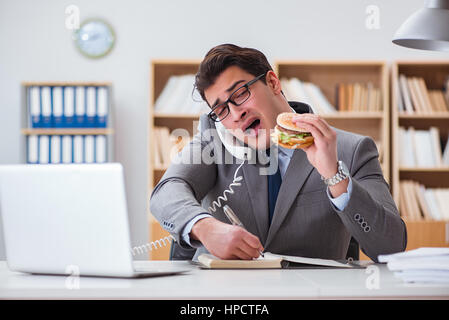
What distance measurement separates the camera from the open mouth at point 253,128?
6.30 feet

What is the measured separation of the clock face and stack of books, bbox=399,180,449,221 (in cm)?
245

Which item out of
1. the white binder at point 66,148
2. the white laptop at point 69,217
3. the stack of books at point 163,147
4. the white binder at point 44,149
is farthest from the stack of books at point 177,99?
the white laptop at point 69,217

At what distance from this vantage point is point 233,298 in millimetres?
1083

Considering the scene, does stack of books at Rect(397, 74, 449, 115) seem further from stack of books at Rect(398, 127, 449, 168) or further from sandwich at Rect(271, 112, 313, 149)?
sandwich at Rect(271, 112, 313, 149)

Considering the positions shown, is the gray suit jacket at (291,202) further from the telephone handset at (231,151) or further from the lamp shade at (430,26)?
the lamp shade at (430,26)

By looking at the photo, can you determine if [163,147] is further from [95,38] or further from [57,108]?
[95,38]

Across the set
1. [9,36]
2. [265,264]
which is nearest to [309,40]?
[9,36]

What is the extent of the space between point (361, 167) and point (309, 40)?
304cm

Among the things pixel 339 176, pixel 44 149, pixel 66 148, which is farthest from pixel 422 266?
pixel 44 149

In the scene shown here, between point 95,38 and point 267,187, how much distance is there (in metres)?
3.15

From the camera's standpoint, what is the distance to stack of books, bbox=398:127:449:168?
4.30 meters

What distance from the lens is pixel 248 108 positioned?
1.90 metres

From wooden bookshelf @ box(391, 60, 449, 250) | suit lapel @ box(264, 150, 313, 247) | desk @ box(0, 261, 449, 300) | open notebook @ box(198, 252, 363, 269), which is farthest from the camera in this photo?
wooden bookshelf @ box(391, 60, 449, 250)

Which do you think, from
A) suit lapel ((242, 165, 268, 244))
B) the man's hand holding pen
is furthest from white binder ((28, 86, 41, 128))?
the man's hand holding pen
